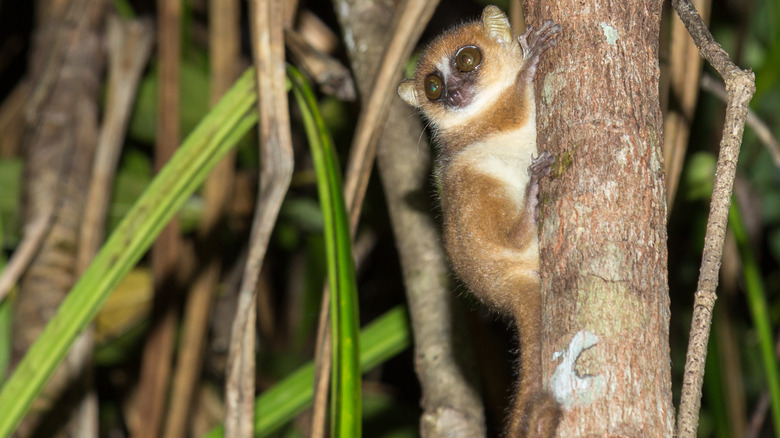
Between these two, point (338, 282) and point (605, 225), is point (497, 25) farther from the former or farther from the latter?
point (605, 225)

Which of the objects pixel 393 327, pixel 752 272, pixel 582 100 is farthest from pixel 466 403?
pixel 582 100

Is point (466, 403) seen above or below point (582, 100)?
below

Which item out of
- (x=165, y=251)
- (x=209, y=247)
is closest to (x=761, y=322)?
(x=209, y=247)

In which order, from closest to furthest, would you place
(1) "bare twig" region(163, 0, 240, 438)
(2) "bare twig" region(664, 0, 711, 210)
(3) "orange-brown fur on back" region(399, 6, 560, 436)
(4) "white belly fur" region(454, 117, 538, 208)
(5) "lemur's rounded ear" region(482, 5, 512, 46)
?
(3) "orange-brown fur on back" region(399, 6, 560, 436), (4) "white belly fur" region(454, 117, 538, 208), (2) "bare twig" region(664, 0, 711, 210), (5) "lemur's rounded ear" region(482, 5, 512, 46), (1) "bare twig" region(163, 0, 240, 438)

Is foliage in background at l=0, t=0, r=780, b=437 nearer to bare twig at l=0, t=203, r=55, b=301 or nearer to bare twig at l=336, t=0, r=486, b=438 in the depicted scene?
bare twig at l=0, t=203, r=55, b=301

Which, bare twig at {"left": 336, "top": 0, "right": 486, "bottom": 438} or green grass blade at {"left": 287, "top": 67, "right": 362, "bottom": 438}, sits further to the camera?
bare twig at {"left": 336, "top": 0, "right": 486, "bottom": 438}

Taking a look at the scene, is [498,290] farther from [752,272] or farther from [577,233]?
[752,272]

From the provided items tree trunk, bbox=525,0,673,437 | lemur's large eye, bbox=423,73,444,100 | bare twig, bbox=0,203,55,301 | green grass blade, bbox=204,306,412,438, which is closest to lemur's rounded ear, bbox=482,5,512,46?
lemur's large eye, bbox=423,73,444,100

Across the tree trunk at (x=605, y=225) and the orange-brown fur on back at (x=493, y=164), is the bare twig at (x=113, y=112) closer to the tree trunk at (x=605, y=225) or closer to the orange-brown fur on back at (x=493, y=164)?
the orange-brown fur on back at (x=493, y=164)
